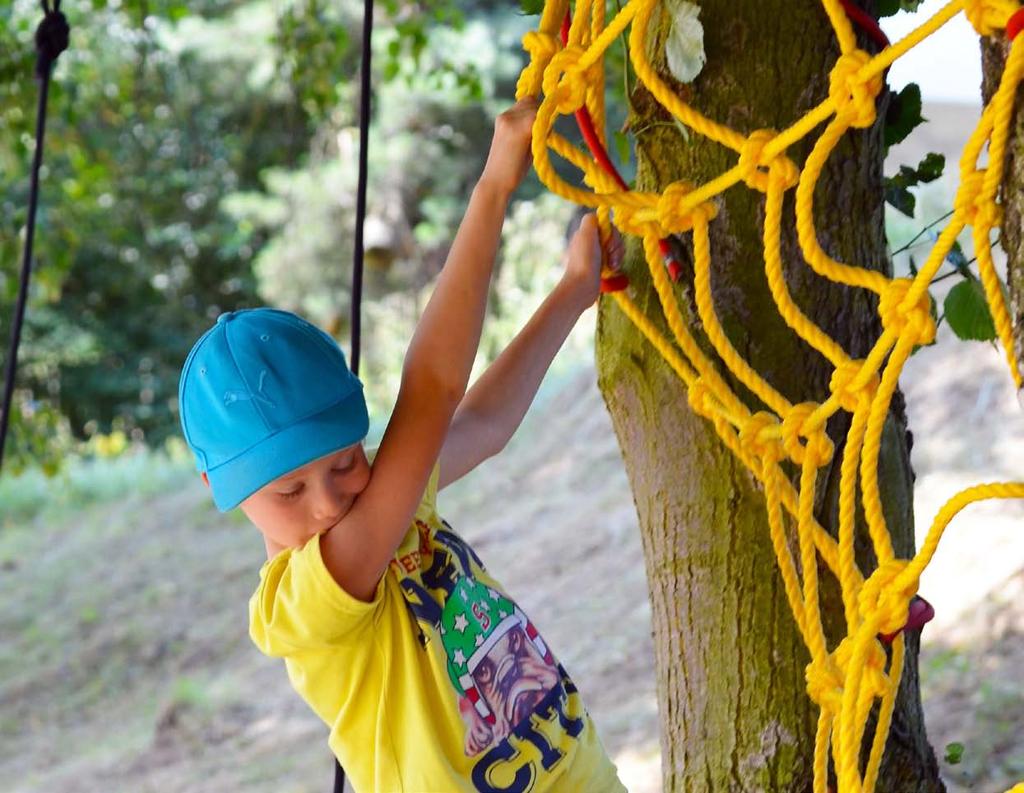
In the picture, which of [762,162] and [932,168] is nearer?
[762,162]

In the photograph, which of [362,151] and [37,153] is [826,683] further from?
[37,153]

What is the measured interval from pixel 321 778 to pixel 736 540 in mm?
2382

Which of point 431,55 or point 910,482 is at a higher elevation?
point 431,55

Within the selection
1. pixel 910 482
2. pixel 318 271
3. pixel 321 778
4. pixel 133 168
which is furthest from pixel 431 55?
pixel 910 482

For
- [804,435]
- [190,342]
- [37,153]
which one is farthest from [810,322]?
[190,342]

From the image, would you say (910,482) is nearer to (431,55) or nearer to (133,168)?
(431,55)

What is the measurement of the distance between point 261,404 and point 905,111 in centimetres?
64

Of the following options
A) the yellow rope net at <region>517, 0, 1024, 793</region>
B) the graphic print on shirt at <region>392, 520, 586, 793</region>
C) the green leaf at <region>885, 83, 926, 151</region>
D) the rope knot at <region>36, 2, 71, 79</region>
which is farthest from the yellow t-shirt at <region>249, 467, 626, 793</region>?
the rope knot at <region>36, 2, 71, 79</region>

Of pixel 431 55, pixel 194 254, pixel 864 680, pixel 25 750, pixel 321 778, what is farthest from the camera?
pixel 194 254

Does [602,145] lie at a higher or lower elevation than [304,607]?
higher

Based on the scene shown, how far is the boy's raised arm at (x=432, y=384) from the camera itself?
1.04 meters

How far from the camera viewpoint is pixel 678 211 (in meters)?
1.00

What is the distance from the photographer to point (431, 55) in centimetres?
642

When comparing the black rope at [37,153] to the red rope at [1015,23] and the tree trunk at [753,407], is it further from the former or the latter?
the red rope at [1015,23]
